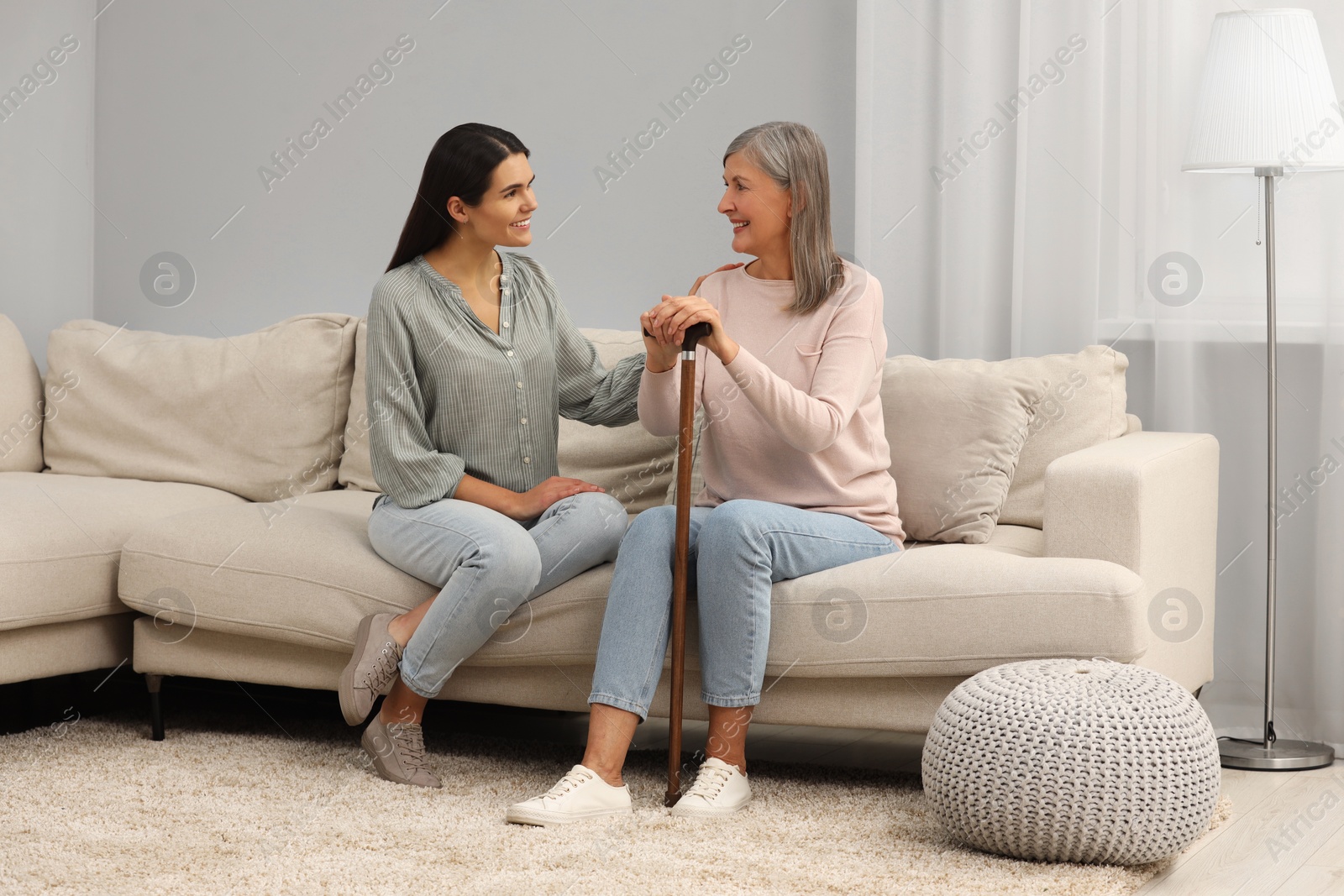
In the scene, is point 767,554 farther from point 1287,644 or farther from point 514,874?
point 1287,644

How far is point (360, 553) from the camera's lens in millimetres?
2312

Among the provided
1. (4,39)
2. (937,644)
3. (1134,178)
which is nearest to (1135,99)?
(1134,178)

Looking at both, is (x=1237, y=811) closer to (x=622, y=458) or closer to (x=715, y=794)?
(x=715, y=794)

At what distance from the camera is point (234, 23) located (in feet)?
12.4

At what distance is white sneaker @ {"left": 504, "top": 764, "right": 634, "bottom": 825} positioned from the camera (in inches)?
76.8

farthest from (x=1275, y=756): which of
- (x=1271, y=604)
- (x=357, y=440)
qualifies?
(x=357, y=440)

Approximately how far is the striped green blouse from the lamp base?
49.4 inches

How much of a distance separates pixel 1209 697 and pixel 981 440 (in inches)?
32.2

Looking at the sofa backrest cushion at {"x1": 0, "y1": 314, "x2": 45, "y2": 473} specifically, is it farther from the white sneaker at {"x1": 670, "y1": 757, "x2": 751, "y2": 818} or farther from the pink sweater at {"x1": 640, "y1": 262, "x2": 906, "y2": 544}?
the white sneaker at {"x1": 670, "y1": 757, "x2": 751, "y2": 818}

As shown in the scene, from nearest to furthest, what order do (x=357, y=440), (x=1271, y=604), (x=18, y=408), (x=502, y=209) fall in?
(x=502, y=209), (x=1271, y=604), (x=357, y=440), (x=18, y=408)

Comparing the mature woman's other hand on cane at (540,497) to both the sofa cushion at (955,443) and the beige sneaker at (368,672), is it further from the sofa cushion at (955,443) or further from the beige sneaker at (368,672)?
the sofa cushion at (955,443)

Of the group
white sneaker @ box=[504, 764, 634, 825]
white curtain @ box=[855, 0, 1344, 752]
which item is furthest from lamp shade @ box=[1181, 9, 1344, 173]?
white sneaker @ box=[504, 764, 634, 825]

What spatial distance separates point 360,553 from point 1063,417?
1.28m

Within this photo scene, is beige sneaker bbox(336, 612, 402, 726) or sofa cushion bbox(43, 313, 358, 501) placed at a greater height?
sofa cushion bbox(43, 313, 358, 501)
